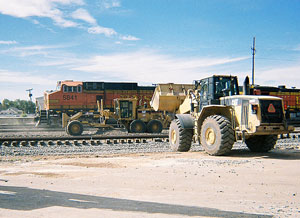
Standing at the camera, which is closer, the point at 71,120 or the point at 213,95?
the point at 213,95

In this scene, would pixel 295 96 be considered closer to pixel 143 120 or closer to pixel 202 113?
pixel 143 120

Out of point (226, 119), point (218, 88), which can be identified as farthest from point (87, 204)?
point (218, 88)

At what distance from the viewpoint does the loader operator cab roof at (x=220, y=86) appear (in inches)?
446

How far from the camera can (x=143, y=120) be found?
22.5 meters

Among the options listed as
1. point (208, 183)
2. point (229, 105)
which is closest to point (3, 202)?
point (208, 183)

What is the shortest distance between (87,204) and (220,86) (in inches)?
298

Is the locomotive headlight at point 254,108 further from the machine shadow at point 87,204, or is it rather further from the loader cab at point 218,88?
the machine shadow at point 87,204

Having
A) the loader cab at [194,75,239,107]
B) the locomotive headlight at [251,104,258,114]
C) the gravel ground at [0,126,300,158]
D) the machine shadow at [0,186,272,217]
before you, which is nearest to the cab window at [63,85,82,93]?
the gravel ground at [0,126,300,158]

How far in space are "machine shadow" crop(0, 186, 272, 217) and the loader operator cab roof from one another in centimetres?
682

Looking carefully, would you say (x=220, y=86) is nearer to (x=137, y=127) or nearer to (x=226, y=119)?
(x=226, y=119)

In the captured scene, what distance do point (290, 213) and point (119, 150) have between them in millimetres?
8761

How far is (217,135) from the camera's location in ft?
33.7

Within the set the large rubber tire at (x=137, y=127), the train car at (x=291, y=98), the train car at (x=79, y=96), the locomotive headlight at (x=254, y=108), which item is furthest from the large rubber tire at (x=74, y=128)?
the train car at (x=291, y=98)

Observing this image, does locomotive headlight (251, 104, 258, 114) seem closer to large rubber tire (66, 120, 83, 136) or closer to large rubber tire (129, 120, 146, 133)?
large rubber tire (129, 120, 146, 133)
